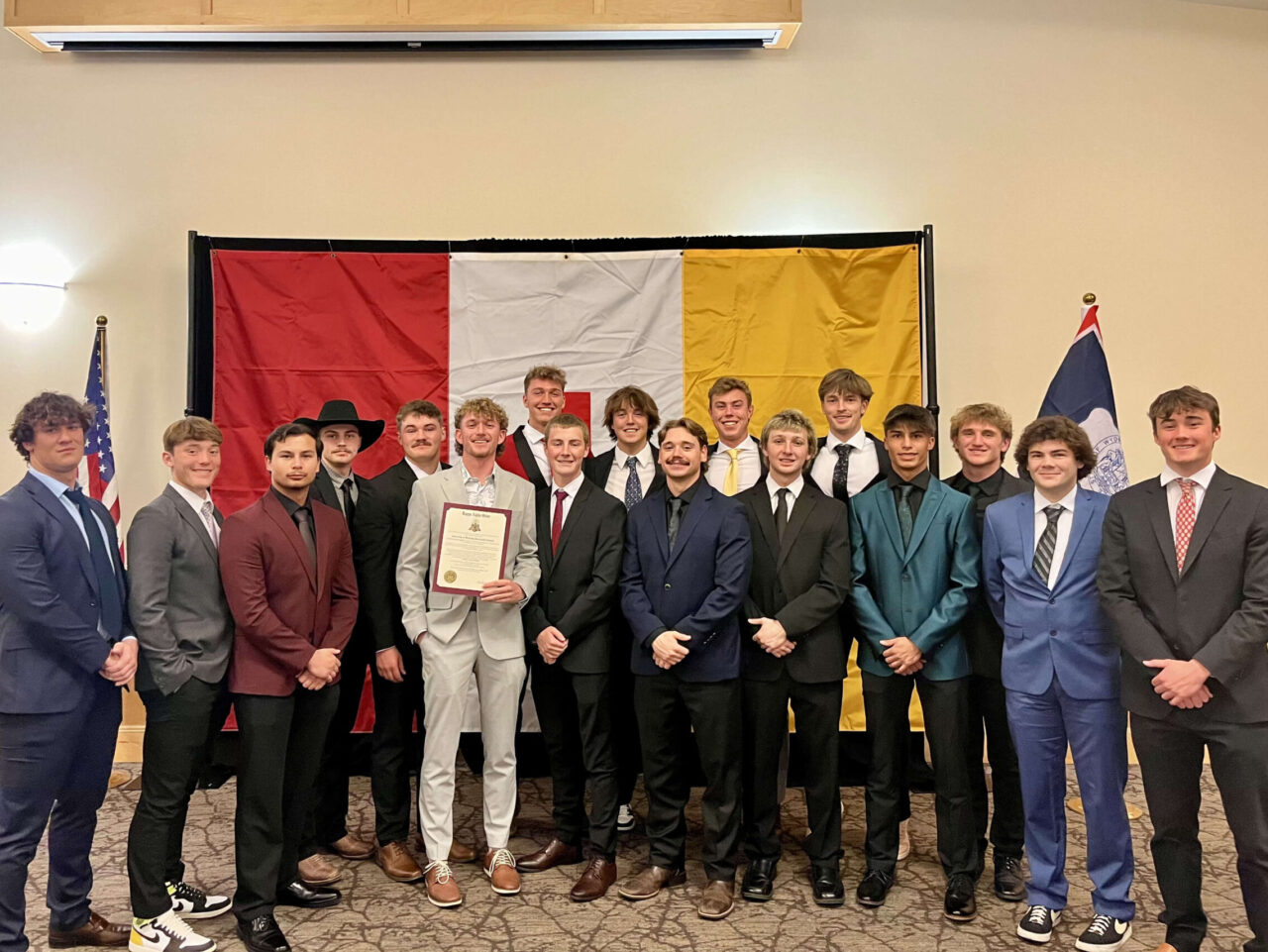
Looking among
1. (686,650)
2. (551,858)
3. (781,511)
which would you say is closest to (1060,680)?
(781,511)

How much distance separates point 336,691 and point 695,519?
1.34m

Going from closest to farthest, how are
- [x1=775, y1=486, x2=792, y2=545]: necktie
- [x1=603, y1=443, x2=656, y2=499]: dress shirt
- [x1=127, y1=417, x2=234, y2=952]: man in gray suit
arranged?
[x1=127, y1=417, x2=234, y2=952]: man in gray suit < [x1=775, y1=486, x2=792, y2=545]: necktie < [x1=603, y1=443, x2=656, y2=499]: dress shirt

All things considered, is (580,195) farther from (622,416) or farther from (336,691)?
(336,691)

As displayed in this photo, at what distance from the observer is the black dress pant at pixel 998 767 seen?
337 cm

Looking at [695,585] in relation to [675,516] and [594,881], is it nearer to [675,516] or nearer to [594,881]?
[675,516]

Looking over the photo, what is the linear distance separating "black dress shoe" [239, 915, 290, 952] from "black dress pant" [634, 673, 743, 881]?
49.1 inches

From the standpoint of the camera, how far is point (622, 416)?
3678 mm

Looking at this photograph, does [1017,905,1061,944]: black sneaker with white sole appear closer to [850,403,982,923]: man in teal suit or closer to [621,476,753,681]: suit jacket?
[850,403,982,923]: man in teal suit

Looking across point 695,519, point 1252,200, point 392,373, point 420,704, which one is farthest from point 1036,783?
point 1252,200

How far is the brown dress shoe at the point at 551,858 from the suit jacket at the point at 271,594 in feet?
3.71

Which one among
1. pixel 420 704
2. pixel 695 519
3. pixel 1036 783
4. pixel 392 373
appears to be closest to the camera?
pixel 1036 783

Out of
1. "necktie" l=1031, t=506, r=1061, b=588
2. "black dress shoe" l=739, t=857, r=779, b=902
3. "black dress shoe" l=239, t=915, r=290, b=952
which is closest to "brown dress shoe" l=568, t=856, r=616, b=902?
"black dress shoe" l=739, t=857, r=779, b=902

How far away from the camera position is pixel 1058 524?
302cm

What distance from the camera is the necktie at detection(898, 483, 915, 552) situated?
3.27 metres
